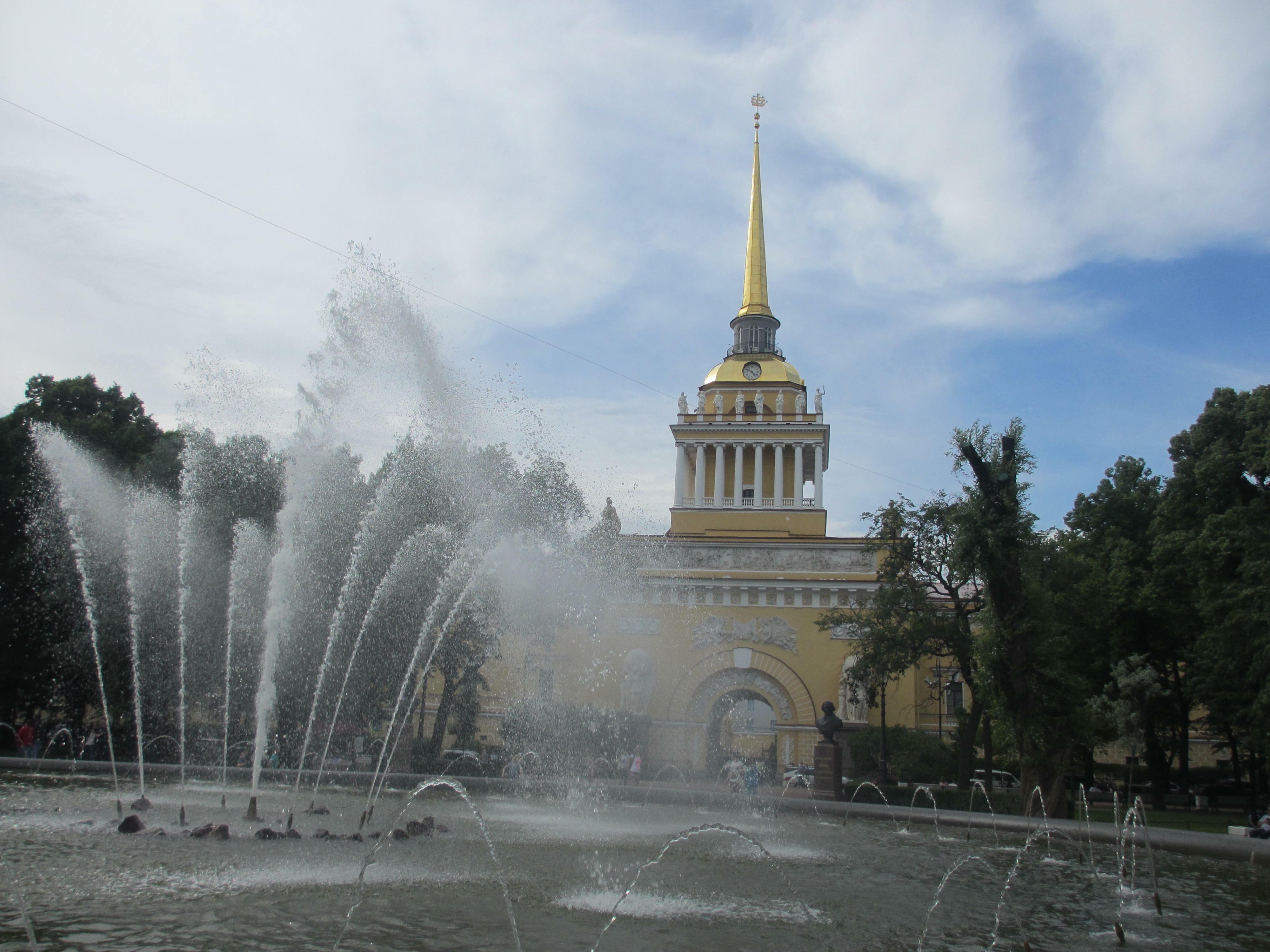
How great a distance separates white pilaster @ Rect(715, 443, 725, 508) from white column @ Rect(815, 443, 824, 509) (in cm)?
382

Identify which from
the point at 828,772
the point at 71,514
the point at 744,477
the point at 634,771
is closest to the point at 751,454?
the point at 744,477

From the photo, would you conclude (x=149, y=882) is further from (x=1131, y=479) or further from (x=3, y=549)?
(x=1131, y=479)

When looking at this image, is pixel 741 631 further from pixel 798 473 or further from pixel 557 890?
pixel 557 890

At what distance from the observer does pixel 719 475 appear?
38094 mm

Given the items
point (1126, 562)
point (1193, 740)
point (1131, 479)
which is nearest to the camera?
point (1126, 562)

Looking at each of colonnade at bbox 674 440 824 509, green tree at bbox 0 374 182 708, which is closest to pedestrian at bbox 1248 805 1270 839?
green tree at bbox 0 374 182 708

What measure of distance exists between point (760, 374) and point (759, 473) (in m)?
4.85

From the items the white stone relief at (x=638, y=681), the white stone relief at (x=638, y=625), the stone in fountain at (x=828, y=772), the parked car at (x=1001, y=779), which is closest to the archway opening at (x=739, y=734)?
the white stone relief at (x=638, y=681)

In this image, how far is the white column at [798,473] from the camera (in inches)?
1490

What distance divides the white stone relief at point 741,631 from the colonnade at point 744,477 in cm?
705

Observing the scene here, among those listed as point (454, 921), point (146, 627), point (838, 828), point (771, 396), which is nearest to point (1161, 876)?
point (838, 828)

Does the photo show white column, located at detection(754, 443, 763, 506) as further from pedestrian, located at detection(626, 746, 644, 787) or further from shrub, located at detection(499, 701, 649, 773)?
pedestrian, located at detection(626, 746, 644, 787)

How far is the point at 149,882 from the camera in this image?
20.6 feet

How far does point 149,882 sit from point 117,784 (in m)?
8.31
